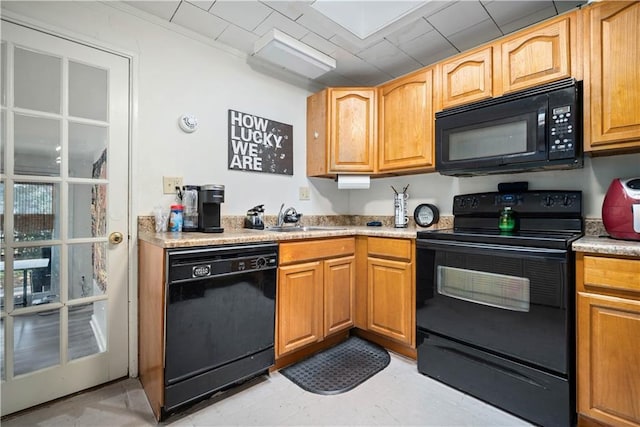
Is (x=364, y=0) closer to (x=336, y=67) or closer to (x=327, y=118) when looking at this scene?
(x=336, y=67)

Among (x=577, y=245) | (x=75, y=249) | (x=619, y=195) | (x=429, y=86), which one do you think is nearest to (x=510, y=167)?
(x=619, y=195)

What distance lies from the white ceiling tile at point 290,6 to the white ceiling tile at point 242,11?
0.05m

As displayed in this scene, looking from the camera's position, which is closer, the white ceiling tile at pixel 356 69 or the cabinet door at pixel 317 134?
the white ceiling tile at pixel 356 69

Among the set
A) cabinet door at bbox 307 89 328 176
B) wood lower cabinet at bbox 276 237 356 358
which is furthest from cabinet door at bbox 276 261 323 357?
cabinet door at bbox 307 89 328 176

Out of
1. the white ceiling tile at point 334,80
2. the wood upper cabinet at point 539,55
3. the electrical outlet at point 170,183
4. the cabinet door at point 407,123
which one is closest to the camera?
the wood upper cabinet at point 539,55

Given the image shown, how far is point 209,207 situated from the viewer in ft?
6.27

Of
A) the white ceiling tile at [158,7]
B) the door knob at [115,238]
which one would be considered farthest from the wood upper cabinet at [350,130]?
the door knob at [115,238]

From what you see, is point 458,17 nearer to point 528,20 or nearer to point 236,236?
point 528,20

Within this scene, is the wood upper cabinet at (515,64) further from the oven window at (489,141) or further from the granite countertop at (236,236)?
the granite countertop at (236,236)

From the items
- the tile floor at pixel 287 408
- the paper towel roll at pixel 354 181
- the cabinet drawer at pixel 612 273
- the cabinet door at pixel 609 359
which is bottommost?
the tile floor at pixel 287 408

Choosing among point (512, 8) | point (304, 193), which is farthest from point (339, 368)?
point (512, 8)

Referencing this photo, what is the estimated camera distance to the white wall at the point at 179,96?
5.78 ft

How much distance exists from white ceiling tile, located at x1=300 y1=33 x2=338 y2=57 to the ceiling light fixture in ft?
0.09

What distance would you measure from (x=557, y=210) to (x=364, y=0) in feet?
6.01
